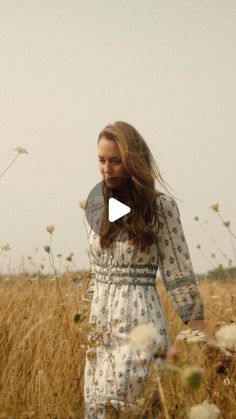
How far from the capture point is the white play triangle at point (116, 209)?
2.13 meters

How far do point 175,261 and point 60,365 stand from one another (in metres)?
1.07

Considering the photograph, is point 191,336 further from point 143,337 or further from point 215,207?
point 215,207

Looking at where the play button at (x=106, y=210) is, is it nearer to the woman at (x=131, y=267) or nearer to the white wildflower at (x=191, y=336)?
the woman at (x=131, y=267)

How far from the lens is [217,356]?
1.97 meters

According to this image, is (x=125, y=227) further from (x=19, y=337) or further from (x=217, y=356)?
(x=19, y=337)

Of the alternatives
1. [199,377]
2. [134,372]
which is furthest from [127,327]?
[199,377]

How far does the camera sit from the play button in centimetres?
213

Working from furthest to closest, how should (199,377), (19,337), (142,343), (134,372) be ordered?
1. (19,337)
2. (134,372)
3. (142,343)
4. (199,377)

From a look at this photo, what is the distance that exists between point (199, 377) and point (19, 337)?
108 inches

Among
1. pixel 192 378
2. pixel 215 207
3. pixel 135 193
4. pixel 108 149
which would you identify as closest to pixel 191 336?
pixel 192 378

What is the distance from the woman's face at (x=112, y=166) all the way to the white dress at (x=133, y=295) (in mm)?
147

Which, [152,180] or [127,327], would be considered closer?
[127,327]

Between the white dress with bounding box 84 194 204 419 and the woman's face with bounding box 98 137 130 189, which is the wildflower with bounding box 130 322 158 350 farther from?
the woman's face with bounding box 98 137 130 189

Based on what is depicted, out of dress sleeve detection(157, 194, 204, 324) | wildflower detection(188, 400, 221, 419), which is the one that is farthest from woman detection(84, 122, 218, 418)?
wildflower detection(188, 400, 221, 419)
